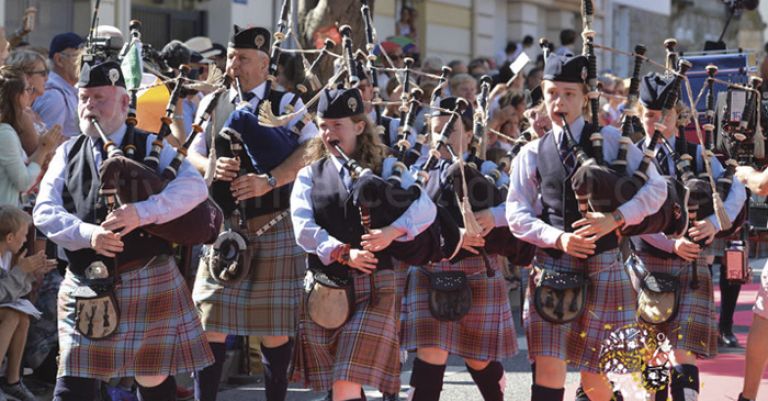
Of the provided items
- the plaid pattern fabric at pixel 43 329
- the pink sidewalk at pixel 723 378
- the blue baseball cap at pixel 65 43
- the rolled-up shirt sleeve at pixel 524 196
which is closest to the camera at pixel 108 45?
the blue baseball cap at pixel 65 43

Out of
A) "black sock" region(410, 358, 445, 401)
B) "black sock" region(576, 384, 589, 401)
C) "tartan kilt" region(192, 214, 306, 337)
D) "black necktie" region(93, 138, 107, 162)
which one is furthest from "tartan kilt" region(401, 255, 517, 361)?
"black necktie" region(93, 138, 107, 162)

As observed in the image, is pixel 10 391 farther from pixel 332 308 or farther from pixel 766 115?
pixel 766 115

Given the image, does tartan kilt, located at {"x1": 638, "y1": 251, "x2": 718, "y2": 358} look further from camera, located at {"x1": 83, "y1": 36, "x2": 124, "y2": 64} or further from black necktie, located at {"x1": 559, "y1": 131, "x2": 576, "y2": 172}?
camera, located at {"x1": 83, "y1": 36, "x2": 124, "y2": 64}

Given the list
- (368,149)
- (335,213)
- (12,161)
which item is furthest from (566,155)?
(12,161)

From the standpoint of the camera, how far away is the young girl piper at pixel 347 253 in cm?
532

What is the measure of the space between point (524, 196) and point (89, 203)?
1697 millimetres

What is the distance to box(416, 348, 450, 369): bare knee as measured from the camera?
239 inches

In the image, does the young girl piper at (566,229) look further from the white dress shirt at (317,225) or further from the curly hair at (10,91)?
the curly hair at (10,91)

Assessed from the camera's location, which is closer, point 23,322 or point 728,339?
point 23,322

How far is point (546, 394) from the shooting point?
5.46m

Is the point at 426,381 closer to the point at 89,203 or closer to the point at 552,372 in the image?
the point at 552,372

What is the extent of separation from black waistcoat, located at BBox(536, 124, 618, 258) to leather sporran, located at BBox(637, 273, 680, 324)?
826mm

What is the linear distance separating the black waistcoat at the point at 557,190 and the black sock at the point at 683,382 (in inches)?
39.1

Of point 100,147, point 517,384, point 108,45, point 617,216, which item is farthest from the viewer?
point 517,384
